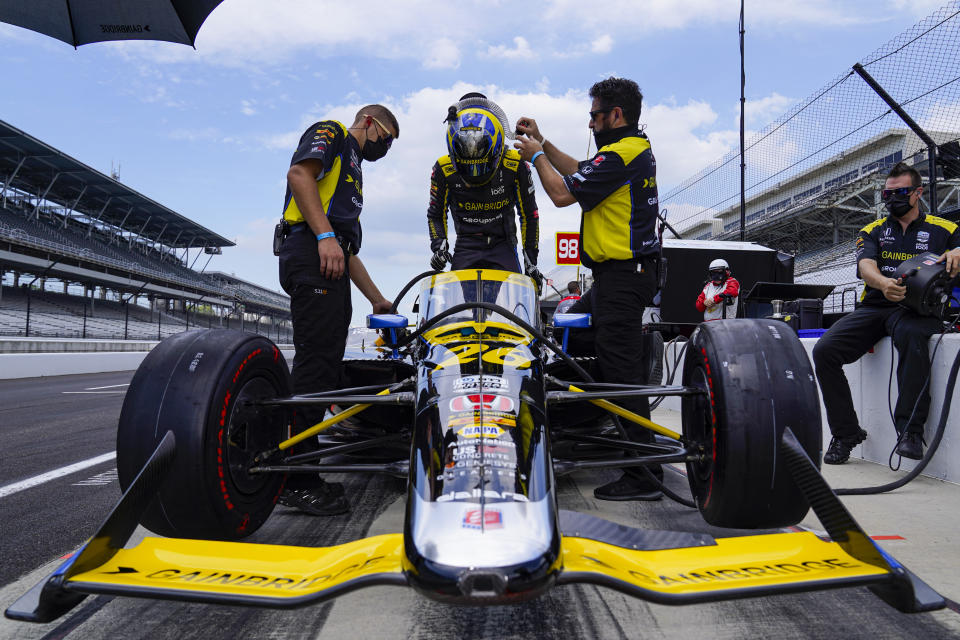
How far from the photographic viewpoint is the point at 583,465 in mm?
2006

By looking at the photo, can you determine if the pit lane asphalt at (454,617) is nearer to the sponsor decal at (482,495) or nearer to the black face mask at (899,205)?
the sponsor decal at (482,495)

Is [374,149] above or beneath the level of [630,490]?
above

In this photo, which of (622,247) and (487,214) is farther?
(487,214)

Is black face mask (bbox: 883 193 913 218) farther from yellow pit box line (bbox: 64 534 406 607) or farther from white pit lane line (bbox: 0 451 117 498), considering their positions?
white pit lane line (bbox: 0 451 117 498)

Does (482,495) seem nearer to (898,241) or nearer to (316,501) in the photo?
(316,501)

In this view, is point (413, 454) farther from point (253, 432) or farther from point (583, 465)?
point (253, 432)

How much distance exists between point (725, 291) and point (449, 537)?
293 inches

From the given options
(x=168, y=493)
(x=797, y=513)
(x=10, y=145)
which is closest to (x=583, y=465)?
(x=797, y=513)

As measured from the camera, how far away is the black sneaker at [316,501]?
8.25 ft

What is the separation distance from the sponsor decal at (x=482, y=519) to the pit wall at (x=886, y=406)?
2458mm

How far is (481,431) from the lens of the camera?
160 cm

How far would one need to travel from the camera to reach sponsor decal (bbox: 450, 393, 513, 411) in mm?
1700

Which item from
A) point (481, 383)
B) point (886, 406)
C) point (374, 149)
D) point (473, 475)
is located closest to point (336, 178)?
point (374, 149)

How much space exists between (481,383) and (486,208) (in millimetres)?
2354
